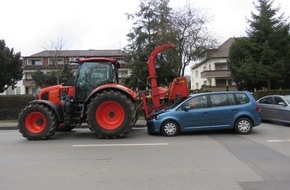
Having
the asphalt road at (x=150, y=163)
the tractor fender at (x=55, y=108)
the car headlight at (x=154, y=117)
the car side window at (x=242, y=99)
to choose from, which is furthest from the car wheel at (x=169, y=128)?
the tractor fender at (x=55, y=108)

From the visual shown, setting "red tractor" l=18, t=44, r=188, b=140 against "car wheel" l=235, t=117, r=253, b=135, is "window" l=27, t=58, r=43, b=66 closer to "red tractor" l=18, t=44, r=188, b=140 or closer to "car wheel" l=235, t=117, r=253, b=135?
"red tractor" l=18, t=44, r=188, b=140

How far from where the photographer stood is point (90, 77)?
12.8 meters

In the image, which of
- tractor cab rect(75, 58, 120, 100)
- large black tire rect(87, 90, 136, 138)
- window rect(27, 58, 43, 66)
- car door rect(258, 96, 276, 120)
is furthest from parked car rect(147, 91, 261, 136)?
window rect(27, 58, 43, 66)

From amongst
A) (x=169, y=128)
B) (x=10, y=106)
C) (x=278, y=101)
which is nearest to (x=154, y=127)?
(x=169, y=128)

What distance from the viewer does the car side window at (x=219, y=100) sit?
12.7 m

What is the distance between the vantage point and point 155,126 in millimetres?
12570

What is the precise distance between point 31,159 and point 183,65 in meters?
23.9

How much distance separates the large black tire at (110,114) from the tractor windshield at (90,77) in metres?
0.70

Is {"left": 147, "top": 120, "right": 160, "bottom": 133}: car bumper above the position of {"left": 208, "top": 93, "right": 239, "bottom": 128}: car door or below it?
below

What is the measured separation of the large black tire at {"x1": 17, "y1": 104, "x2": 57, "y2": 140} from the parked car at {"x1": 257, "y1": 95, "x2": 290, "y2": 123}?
9345mm

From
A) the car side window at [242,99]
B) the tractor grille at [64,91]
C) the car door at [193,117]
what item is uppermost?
the tractor grille at [64,91]

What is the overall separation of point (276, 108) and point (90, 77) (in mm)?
8345

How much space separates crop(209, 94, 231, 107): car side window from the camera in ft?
41.7

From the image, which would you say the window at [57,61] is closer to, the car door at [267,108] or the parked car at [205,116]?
the car door at [267,108]
